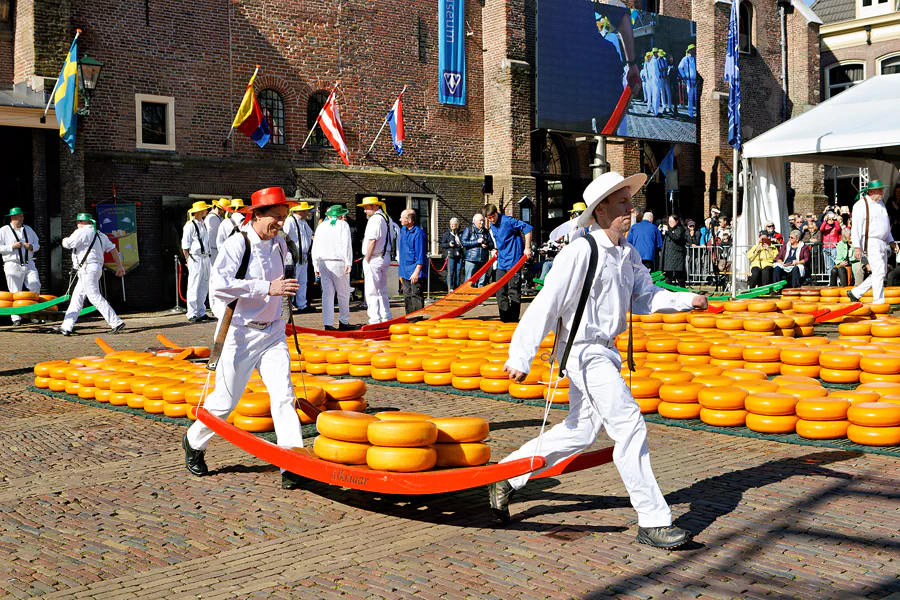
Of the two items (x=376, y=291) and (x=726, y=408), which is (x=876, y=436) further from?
(x=376, y=291)

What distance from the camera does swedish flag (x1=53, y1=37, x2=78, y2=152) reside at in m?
18.2

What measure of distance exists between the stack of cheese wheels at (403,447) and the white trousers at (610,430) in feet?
1.58

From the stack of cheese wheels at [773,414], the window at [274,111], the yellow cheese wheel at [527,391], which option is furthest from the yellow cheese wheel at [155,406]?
the window at [274,111]

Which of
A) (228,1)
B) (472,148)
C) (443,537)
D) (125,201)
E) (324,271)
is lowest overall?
(443,537)

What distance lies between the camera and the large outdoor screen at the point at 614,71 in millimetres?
28219

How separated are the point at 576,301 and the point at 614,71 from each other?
26282 mm

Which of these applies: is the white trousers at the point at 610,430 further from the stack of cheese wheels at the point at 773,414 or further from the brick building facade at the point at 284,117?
the brick building facade at the point at 284,117

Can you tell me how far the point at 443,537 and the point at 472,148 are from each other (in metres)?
23.5

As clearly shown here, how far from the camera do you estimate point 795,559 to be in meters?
4.31

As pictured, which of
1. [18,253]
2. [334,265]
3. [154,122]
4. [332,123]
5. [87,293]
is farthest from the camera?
[332,123]

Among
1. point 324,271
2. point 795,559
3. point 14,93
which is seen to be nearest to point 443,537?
point 795,559

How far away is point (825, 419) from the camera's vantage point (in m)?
6.75

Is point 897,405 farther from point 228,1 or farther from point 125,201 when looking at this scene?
point 228,1

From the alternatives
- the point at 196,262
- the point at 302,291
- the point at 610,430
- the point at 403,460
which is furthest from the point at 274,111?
the point at 610,430
